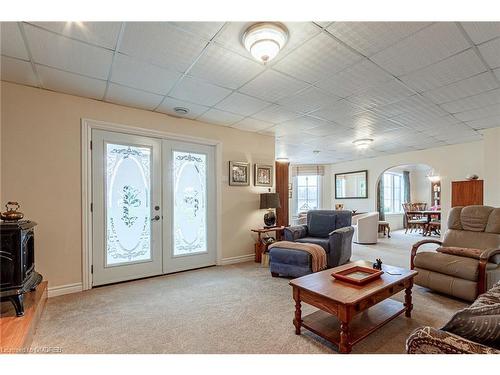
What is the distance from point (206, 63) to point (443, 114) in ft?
12.2

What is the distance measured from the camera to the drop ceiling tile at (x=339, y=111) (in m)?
3.50

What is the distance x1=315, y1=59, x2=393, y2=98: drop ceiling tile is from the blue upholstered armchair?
6.83 feet

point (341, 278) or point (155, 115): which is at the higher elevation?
point (155, 115)

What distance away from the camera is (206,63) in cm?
242

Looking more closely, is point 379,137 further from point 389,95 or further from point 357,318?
point 357,318

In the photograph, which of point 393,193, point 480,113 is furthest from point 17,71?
point 393,193

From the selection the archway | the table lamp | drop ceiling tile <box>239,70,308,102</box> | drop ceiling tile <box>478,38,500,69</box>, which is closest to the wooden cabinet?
drop ceiling tile <box>478,38,500,69</box>

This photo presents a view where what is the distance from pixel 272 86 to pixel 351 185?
21.4ft

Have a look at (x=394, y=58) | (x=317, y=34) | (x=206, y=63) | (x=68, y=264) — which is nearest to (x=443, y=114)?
(x=394, y=58)

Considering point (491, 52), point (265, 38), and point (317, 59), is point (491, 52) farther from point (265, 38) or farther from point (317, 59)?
point (265, 38)

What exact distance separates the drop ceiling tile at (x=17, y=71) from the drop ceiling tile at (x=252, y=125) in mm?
2681

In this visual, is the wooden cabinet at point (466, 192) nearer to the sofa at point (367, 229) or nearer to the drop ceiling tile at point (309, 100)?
the sofa at point (367, 229)

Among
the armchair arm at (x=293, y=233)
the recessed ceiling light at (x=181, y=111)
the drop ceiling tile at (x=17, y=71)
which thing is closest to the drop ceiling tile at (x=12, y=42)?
the drop ceiling tile at (x=17, y=71)

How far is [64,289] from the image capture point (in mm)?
3018
